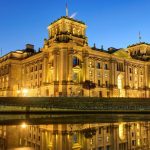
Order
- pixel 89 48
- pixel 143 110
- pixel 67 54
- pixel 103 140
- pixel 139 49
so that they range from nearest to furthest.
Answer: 1. pixel 103 140
2. pixel 143 110
3. pixel 67 54
4. pixel 89 48
5. pixel 139 49

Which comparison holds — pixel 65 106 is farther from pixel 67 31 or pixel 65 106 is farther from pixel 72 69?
pixel 67 31

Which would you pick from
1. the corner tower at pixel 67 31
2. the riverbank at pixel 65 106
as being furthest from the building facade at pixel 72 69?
the riverbank at pixel 65 106

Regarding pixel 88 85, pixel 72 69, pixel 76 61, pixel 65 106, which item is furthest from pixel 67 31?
pixel 65 106

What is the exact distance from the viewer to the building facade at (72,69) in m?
75.4

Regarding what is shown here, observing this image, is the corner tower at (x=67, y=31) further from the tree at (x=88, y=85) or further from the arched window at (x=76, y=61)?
the tree at (x=88, y=85)

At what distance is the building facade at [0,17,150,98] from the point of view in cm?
7538

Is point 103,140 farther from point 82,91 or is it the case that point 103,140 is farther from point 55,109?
point 82,91

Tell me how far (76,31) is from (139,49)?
1483 inches

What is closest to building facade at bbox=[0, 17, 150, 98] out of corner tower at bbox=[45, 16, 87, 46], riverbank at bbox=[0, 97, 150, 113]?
corner tower at bbox=[45, 16, 87, 46]

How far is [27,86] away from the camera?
3716 inches

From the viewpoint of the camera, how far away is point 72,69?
250 ft

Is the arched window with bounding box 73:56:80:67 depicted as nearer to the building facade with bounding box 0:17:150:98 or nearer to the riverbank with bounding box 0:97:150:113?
the building facade with bounding box 0:17:150:98

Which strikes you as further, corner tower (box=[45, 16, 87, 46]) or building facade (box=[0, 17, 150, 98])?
corner tower (box=[45, 16, 87, 46])

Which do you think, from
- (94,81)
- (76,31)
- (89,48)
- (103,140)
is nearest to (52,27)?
(76,31)
